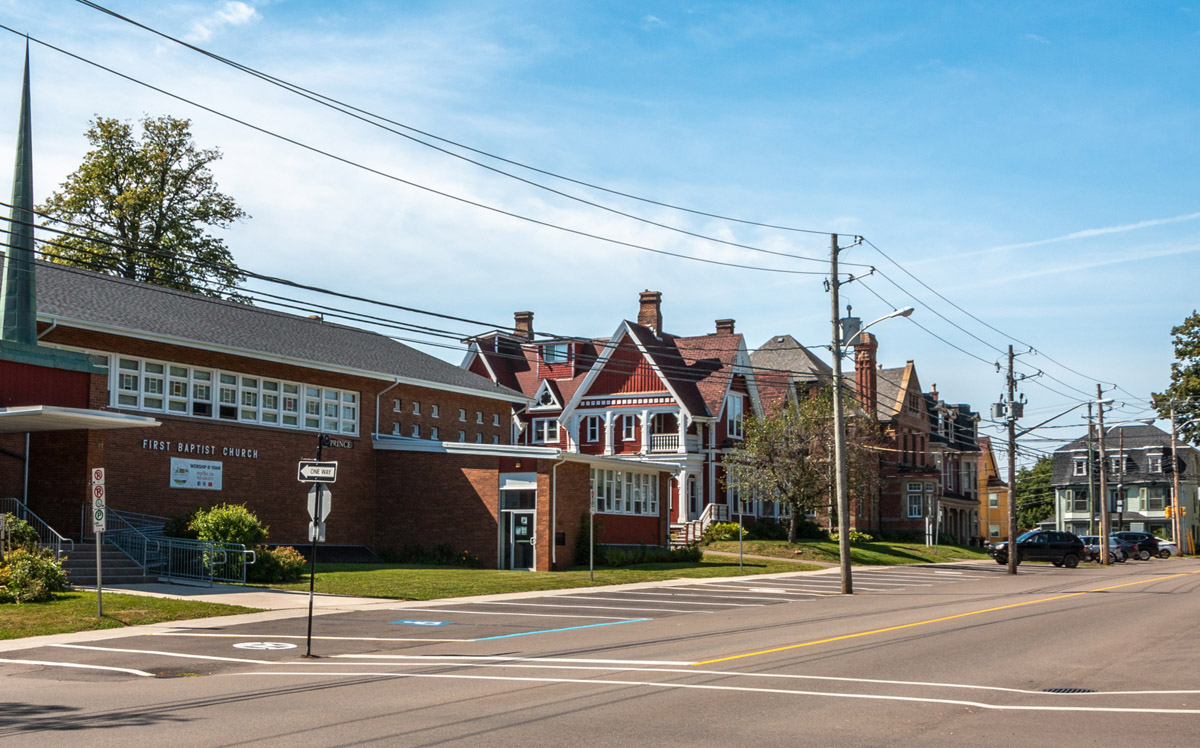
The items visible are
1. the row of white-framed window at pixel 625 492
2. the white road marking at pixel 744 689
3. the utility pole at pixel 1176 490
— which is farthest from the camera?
the utility pole at pixel 1176 490

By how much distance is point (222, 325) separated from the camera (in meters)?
37.1

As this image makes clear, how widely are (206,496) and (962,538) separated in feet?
216

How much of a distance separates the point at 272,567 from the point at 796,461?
30.1 metres

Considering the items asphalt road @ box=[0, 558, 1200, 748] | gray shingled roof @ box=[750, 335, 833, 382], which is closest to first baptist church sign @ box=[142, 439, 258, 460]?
asphalt road @ box=[0, 558, 1200, 748]

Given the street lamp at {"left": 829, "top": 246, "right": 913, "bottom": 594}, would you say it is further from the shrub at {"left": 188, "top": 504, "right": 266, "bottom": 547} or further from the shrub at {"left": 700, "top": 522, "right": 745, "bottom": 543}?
the shrub at {"left": 700, "top": 522, "right": 745, "bottom": 543}

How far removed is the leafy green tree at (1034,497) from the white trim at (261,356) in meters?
101

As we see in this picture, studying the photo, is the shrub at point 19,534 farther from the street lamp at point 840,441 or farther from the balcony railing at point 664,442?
the balcony railing at point 664,442

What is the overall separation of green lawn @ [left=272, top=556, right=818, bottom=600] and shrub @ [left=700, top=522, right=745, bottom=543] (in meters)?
12.2

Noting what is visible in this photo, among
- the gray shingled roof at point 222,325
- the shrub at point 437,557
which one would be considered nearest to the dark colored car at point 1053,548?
the gray shingled roof at point 222,325

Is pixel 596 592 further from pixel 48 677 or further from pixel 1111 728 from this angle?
pixel 1111 728

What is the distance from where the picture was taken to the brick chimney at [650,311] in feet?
209

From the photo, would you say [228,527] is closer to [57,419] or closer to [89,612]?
[57,419]

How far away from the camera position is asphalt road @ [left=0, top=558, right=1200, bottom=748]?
374 inches

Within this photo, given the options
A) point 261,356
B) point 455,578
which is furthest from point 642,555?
point 261,356
